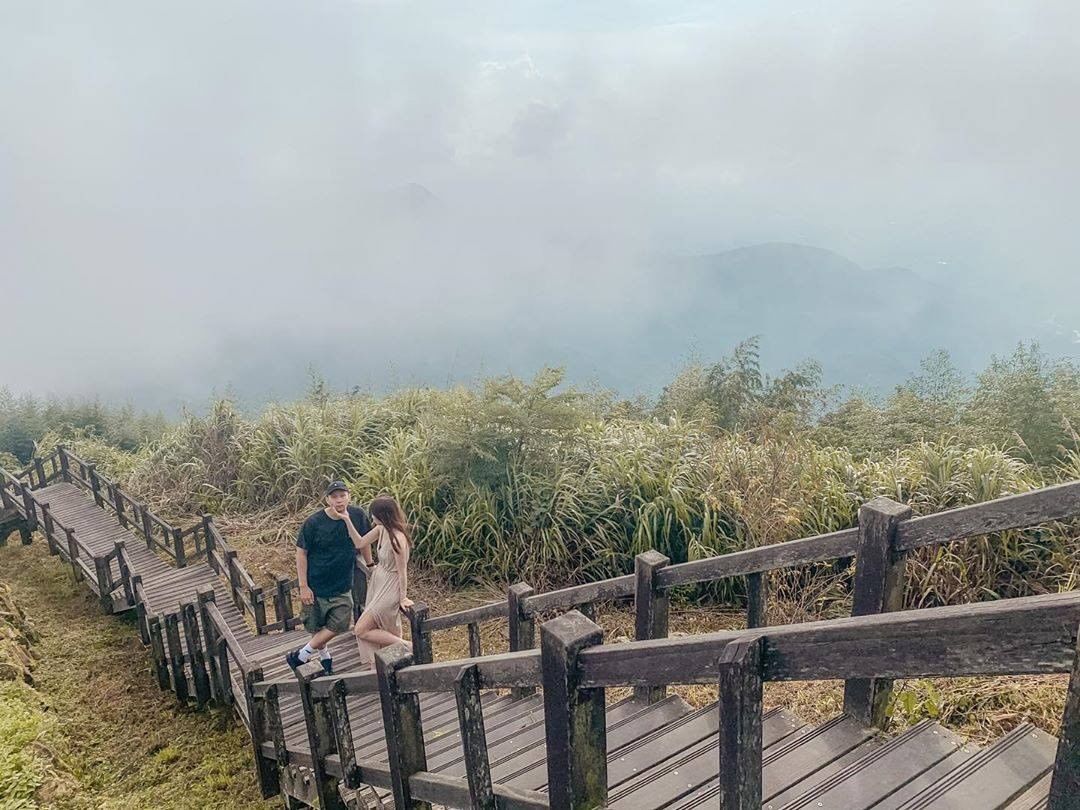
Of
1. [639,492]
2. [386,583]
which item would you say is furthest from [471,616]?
[639,492]

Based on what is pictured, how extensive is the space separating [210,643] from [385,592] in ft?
7.11

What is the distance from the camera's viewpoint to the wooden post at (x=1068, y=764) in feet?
3.59

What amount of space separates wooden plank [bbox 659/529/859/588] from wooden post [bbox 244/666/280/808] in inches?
126

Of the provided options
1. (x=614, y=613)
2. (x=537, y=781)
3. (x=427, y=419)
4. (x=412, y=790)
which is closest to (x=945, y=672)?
(x=537, y=781)

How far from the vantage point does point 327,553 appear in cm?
535

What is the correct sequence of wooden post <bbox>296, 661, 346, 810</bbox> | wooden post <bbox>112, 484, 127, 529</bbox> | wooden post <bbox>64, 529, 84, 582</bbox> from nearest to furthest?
wooden post <bbox>296, 661, 346, 810</bbox>, wooden post <bbox>64, 529, 84, 582</bbox>, wooden post <bbox>112, 484, 127, 529</bbox>

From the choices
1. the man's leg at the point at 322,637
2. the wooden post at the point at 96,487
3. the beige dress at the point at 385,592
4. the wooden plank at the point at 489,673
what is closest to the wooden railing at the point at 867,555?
the wooden plank at the point at 489,673

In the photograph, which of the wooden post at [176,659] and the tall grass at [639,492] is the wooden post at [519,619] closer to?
the tall grass at [639,492]

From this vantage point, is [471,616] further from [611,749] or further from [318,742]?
[611,749]

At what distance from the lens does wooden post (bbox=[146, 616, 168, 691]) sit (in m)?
6.56

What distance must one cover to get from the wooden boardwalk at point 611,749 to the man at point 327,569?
2.02ft

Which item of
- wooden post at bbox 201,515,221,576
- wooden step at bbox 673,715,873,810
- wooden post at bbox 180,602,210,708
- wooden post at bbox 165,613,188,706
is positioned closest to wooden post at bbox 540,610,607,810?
wooden step at bbox 673,715,873,810

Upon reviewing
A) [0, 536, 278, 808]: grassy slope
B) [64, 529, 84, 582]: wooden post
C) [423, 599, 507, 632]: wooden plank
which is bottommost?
[0, 536, 278, 808]: grassy slope

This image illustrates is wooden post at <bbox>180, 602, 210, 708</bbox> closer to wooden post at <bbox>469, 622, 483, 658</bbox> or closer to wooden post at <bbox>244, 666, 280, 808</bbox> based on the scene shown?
wooden post at <bbox>244, 666, 280, 808</bbox>
